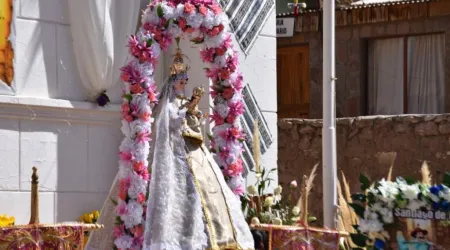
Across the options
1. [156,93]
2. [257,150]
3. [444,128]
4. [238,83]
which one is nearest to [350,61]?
[444,128]

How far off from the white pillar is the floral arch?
165cm

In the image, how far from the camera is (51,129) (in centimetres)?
1248

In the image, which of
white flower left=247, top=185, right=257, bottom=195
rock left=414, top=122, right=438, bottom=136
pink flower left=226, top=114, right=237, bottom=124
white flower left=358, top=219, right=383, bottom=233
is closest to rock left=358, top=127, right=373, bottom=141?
rock left=414, top=122, right=438, bottom=136

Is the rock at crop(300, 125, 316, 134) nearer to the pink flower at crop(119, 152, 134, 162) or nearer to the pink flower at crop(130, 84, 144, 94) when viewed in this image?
the pink flower at crop(130, 84, 144, 94)

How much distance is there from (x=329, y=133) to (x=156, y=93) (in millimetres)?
2765

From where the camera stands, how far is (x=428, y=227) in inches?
363

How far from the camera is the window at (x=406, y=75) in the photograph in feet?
68.8

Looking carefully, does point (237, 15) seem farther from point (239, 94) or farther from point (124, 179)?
point (124, 179)

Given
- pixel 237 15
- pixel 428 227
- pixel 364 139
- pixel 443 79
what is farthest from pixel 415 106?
pixel 428 227

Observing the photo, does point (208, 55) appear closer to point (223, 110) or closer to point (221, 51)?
point (221, 51)

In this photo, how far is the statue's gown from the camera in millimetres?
11359

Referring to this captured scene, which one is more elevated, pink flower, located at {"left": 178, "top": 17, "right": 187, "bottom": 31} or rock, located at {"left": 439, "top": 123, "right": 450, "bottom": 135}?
pink flower, located at {"left": 178, "top": 17, "right": 187, "bottom": 31}

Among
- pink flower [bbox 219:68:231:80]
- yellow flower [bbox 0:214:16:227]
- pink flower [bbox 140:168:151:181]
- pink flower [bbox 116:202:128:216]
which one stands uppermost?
pink flower [bbox 219:68:231:80]

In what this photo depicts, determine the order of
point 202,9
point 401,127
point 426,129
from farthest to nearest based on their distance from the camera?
point 401,127
point 426,129
point 202,9
